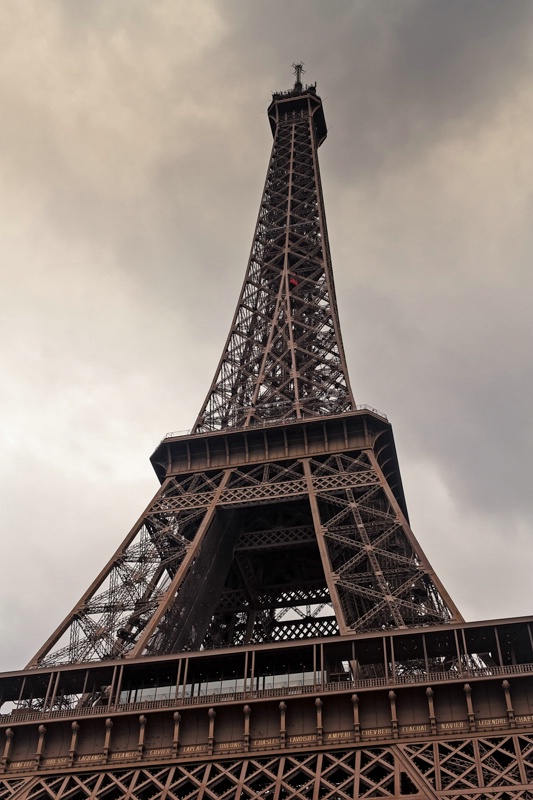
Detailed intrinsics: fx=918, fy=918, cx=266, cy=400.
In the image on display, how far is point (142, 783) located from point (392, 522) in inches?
632

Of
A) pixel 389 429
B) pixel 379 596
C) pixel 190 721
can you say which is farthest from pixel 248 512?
pixel 190 721

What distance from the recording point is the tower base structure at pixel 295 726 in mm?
28703

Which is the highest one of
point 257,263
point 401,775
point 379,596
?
point 257,263

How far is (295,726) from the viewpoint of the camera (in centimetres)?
3116

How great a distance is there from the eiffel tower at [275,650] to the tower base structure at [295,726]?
73mm

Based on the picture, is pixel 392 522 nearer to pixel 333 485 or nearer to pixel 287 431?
pixel 333 485

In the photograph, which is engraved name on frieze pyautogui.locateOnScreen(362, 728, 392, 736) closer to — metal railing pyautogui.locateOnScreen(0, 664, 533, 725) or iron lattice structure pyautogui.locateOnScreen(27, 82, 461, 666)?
metal railing pyautogui.locateOnScreen(0, 664, 533, 725)

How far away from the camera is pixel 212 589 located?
4441 cm

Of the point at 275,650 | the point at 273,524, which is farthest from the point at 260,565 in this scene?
the point at 275,650

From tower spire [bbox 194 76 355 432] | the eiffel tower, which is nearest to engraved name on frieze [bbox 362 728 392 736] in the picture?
the eiffel tower

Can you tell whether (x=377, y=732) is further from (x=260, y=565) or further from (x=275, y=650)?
(x=260, y=565)

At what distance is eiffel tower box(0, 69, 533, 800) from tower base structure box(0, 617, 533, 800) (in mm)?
73

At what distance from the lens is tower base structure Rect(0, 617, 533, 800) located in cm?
2870

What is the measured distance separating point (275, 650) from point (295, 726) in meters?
3.21
